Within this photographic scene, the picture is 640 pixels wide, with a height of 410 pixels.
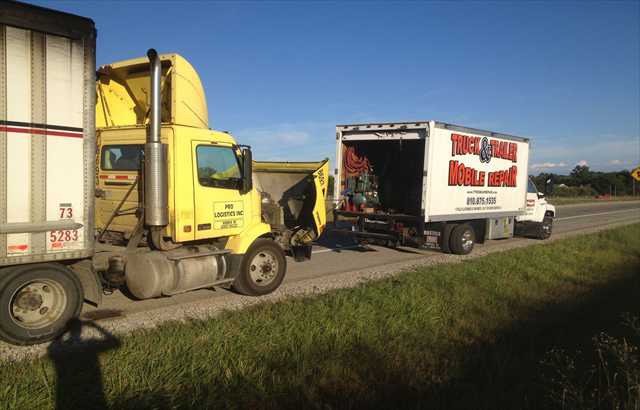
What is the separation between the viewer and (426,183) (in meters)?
10.9

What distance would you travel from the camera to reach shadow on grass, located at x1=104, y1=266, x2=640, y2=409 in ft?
12.6

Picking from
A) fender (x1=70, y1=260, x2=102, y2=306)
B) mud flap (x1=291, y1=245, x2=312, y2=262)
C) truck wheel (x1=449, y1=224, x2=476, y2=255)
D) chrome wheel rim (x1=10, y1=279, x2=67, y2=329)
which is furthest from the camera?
truck wheel (x1=449, y1=224, x2=476, y2=255)

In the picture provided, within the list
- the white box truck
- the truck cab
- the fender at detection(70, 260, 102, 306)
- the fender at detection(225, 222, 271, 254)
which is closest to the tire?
the fender at detection(225, 222, 271, 254)

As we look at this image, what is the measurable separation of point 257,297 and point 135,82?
12.6ft

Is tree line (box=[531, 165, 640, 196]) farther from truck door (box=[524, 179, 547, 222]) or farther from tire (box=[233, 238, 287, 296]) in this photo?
tire (box=[233, 238, 287, 296])

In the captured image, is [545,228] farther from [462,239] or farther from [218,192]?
[218,192]

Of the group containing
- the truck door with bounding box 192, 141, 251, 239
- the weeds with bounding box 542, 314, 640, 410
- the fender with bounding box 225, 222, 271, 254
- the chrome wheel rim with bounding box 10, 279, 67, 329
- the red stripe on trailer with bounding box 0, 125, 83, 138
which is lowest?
the weeds with bounding box 542, 314, 640, 410

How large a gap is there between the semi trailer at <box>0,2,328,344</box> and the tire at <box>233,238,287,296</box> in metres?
0.02

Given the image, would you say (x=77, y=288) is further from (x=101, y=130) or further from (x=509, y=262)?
(x=509, y=262)

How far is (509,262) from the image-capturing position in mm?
10422

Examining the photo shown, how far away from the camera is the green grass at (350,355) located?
3.89 meters

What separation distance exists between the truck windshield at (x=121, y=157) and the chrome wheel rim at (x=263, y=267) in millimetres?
2306

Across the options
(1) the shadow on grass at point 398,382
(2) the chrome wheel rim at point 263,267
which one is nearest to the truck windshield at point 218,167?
(2) the chrome wheel rim at point 263,267

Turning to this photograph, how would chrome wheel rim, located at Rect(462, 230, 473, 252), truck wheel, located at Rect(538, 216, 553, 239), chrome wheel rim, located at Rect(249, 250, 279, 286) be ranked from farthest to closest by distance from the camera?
truck wheel, located at Rect(538, 216, 553, 239)
chrome wheel rim, located at Rect(462, 230, 473, 252)
chrome wheel rim, located at Rect(249, 250, 279, 286)
